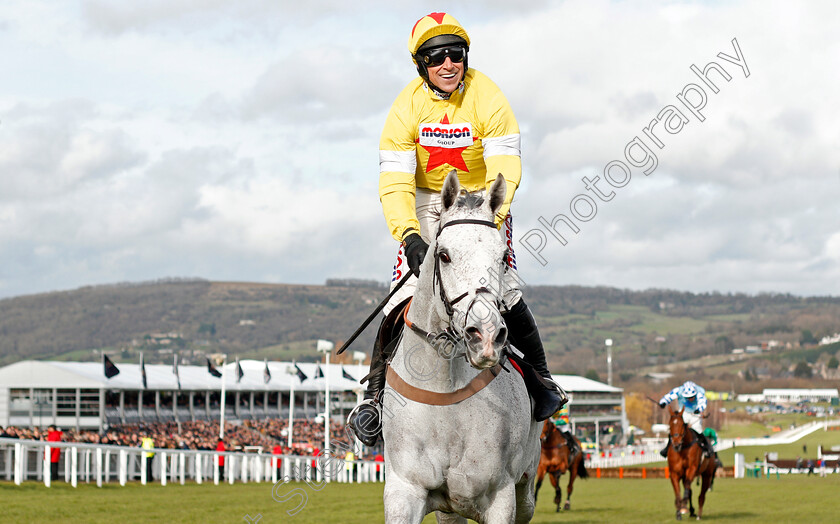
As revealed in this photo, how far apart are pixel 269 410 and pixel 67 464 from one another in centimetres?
5007

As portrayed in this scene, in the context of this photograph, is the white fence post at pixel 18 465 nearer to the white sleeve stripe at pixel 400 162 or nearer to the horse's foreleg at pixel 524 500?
the horse's foreleg at pixel 524 500

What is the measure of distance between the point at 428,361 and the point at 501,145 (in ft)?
6.07

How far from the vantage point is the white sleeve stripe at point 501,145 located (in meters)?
6.51

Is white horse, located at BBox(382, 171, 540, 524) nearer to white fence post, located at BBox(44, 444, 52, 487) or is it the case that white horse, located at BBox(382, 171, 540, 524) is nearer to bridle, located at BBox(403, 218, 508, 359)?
bridle, located at BBox(403, 218, 508, 359)

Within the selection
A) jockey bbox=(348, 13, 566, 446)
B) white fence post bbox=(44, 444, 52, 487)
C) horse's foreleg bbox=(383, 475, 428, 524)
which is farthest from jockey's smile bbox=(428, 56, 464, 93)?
white fence post bbox=(44, 444, 52, 487)

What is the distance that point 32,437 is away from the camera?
94.0 feet

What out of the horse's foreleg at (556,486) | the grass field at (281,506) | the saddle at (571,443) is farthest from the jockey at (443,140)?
the saddle at (571,443)

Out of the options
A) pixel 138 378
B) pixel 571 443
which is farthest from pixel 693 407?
pixel 138 378

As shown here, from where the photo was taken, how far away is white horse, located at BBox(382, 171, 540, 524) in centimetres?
509

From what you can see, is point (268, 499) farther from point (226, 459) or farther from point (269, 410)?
point (269, 410)

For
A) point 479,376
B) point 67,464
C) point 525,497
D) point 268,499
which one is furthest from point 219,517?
point 479,376

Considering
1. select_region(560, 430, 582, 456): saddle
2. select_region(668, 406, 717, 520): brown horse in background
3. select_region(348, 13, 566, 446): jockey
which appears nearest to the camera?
select_region(348, 13, 566, 446): jockey

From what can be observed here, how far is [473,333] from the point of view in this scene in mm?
4398

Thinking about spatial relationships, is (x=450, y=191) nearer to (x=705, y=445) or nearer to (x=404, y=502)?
(x=404, y=502)
